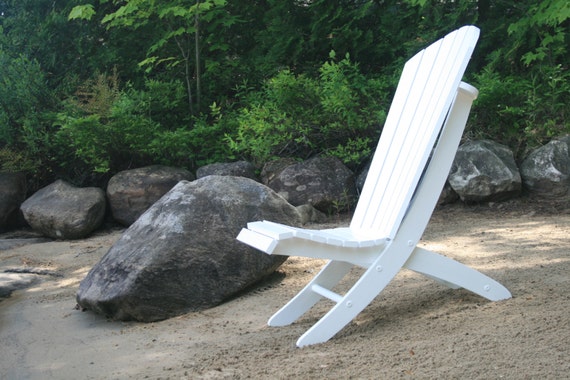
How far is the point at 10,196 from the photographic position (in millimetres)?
8031

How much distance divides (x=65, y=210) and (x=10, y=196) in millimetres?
1127

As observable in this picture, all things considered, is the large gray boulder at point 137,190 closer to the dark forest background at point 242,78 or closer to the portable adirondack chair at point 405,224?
the dark forest background at point 242,78

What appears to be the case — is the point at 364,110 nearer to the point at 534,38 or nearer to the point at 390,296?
the point at 534,38

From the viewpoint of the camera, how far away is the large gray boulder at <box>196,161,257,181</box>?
7.25 metres

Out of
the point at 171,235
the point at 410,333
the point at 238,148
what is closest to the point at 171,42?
the point at 238,148

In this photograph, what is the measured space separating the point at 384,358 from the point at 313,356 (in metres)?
0.33

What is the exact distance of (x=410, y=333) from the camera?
128 inches

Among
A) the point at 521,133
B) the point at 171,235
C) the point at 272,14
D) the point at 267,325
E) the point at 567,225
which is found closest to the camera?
the point at 267,325

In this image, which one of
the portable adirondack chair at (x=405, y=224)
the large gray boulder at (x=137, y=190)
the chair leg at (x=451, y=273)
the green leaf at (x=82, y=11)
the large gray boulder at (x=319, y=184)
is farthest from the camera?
the green leaf at (x=82, y=11)

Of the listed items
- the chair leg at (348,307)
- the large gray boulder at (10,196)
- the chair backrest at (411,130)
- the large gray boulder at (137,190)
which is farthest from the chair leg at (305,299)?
the large gray boulder at (10,196)

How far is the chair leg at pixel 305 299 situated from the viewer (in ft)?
12.1

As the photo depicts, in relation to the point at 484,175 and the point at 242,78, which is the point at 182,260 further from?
the point at 242,78

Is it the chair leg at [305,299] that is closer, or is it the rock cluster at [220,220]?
the chair leg at [305,299]

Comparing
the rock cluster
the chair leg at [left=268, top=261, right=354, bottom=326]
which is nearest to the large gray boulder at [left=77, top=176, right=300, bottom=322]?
the rock cluster
